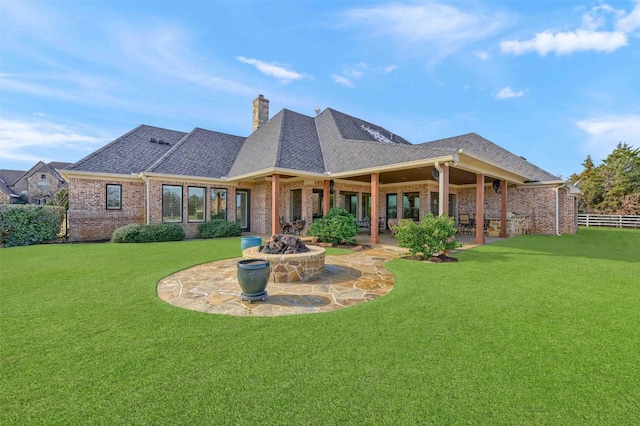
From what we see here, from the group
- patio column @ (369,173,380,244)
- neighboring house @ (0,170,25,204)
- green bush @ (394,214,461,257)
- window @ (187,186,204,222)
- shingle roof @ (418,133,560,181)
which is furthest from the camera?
neighboring house @ (0,170,25,204)

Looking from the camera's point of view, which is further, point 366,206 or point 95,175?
point 366,206

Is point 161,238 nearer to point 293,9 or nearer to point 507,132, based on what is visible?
point 293,9

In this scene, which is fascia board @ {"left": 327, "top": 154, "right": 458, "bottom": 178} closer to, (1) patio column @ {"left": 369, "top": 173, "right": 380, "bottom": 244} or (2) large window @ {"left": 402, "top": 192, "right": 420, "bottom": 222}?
(1) patio column @ {"left": 369, "top": 173, "right": 380, "bottom": 244}

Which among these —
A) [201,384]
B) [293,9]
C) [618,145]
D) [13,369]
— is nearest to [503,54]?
[293,9]

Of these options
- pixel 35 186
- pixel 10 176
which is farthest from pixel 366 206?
pixel 10 176

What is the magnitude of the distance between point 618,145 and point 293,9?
34.5 m

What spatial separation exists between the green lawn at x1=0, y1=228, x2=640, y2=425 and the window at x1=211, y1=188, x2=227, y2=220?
31.0 ft

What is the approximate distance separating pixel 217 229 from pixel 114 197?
4.68 m

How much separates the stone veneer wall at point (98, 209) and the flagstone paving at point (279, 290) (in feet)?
26.8

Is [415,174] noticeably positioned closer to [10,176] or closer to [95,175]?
[95,175]

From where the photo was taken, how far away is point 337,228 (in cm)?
1042

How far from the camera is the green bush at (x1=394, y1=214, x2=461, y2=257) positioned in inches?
306

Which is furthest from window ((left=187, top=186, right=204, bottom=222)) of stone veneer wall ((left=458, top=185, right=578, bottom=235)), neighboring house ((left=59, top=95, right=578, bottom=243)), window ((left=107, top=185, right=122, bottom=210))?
stone veneer wall ((left=458, top=185, right=578, bottom=235))

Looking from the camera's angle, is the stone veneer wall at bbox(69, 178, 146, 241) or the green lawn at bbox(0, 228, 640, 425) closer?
the green lawn at bbox(0, 228, 640, 425)
